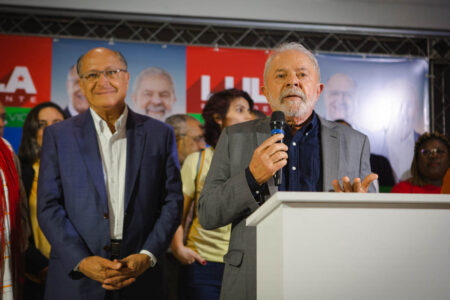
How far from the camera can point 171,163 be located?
2.54 metres

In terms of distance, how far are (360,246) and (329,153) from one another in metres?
0.88

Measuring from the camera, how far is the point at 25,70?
4.03 meters

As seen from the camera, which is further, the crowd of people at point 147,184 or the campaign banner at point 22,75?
the campaign banner at point 22,75

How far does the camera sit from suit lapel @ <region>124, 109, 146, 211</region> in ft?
7.81

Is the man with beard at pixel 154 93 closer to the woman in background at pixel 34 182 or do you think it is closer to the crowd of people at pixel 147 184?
the woman in background at pixel 34 182

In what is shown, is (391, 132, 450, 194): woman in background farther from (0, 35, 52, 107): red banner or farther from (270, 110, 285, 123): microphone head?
(0, 35, 52, 107): red banner

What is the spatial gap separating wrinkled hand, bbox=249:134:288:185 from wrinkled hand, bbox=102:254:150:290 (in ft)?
2.83

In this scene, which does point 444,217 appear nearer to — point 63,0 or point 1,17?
point 63,0

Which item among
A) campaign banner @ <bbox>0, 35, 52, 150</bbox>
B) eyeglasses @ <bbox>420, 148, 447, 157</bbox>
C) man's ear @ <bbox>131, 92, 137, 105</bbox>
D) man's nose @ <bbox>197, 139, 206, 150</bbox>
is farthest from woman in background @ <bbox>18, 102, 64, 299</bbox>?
eyeglasses @ <bbox>420, 148, 447, 157</bbox>

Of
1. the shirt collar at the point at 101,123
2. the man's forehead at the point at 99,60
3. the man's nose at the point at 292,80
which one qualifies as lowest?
the shirt collar at the point at 101,123

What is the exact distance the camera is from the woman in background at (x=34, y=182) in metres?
3.15

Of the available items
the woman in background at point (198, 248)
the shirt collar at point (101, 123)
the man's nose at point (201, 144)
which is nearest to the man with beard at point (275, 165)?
the shirt collar at point (101, 123)

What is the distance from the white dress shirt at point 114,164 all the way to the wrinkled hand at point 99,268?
172mm

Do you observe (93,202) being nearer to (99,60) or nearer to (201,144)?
(99,60)
